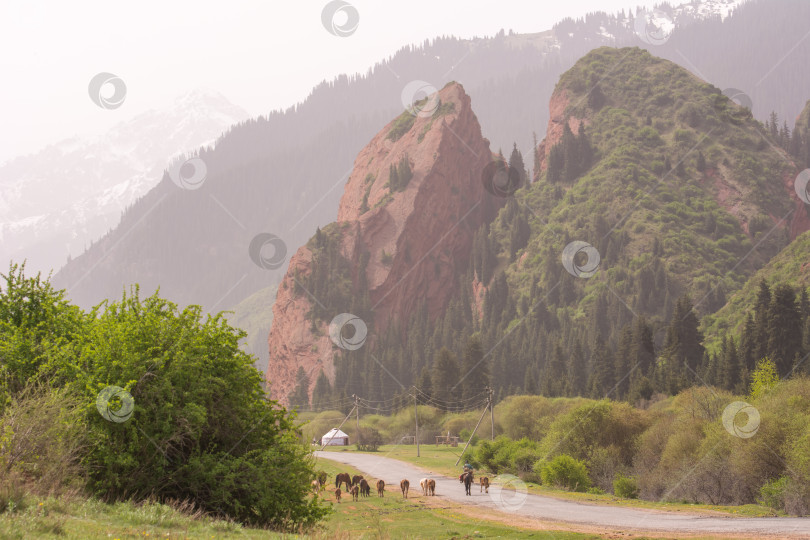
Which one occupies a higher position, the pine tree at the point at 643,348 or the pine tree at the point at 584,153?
the pine tree at the point at 584,153

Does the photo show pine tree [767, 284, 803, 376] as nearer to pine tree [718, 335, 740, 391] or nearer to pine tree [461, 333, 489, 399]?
pine tree [718, 335, 740, 391]

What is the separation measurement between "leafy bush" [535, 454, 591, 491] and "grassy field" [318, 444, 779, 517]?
3.60ft

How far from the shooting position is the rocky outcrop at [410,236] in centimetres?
17050

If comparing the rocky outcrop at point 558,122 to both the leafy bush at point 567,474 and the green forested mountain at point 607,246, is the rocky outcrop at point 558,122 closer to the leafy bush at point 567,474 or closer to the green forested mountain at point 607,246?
the green forested mountain at point 607,246

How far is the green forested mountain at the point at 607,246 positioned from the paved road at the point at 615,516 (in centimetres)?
5907

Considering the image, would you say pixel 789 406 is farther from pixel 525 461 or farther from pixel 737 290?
pixel 737 290

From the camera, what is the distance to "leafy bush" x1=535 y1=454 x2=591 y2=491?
Result: 2109 inches

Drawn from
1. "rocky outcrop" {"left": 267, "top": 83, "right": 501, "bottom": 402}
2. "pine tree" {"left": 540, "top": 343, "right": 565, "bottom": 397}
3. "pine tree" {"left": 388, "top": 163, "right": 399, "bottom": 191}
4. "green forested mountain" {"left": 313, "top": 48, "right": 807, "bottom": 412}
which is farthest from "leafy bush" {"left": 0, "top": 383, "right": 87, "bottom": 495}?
"pine tree" {"left": 388, "top": 163, "right": 399, "bottom": 191}

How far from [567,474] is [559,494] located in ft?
14.6

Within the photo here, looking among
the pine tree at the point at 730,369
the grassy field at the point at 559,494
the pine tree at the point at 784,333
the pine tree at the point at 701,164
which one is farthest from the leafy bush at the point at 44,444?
the pine tree at the point at 701,164

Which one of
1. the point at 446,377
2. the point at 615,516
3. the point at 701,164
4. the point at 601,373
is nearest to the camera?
the point at 615,516

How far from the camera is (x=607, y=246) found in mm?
152000

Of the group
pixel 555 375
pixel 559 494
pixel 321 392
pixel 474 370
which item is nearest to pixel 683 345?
pixel 555 375

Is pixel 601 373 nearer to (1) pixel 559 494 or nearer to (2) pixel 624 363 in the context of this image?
(2) pixel 624 363
